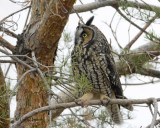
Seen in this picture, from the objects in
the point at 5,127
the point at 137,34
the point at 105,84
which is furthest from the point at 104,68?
the point at 137,34

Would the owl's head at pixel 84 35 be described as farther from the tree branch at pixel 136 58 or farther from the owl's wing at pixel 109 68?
the tree branch at pixel 136 58

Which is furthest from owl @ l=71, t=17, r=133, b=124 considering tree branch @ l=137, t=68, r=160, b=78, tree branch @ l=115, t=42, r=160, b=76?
tree branch @ l=137, t=68, r=160, b=78

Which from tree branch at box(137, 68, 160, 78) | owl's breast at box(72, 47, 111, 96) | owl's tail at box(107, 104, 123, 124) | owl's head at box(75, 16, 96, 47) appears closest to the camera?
owl's breast at box(72, 47, 111, 96)

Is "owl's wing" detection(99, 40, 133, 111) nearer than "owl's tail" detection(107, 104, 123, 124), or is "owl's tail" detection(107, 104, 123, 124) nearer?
"owl's wing" detection(99, 40, 133, 111)

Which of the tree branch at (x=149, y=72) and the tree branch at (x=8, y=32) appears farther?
the tree branch at (x=149, y=72)

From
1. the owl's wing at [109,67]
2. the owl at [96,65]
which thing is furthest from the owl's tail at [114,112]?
the owl's wing at [109,67]

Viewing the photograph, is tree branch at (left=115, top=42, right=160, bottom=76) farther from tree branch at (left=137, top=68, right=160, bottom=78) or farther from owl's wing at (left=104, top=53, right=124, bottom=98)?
owl's wing at (left=104, top=53, right=124, bottom=98)

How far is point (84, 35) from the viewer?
2432 millimetres

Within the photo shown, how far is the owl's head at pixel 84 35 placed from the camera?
2.40 metres

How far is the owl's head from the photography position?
240cm

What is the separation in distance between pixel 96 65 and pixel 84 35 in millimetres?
325

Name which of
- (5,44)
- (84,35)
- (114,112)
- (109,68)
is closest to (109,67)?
(109,68)

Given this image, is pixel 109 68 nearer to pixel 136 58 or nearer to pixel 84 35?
pixel 84 35

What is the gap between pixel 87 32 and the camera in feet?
8.01
